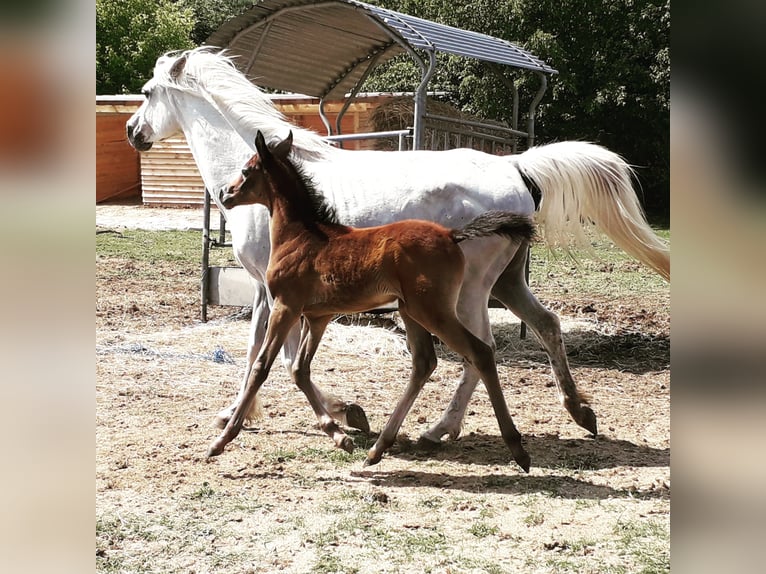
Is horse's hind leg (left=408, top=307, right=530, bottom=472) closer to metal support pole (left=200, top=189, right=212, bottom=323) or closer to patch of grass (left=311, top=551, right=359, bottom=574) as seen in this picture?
patch of grass (left=311, top=551, right=359, bottom=574)

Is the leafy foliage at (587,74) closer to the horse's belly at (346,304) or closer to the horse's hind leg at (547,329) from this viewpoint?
the horse's hind leg at (547,329)

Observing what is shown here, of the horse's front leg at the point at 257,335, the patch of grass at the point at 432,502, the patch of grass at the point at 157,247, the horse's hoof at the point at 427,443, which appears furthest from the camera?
the patch of grass at the point at 157,247

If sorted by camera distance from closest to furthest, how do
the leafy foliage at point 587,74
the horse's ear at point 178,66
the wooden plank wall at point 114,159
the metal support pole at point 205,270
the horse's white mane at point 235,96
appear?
1. the horse's white mane at point 235,96
2. the horse's ear at point 178,66
3. the metal support pole at point 205,270
4. the leafy foliage at point 587,74
5. the wooden plank wall at point 114,159

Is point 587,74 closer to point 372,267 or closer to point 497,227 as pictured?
point 497,227

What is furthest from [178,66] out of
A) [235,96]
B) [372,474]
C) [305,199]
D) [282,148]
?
[372,474]

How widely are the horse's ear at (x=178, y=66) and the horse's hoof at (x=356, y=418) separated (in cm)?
283

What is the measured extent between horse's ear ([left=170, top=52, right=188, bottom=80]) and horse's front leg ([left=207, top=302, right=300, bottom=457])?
97.2 inches

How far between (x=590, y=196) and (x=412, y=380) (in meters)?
1.76

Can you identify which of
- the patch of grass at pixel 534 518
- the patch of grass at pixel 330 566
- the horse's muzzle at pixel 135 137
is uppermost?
the horse's muzzle at pixel 135 137

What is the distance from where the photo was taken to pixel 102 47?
25.2 m

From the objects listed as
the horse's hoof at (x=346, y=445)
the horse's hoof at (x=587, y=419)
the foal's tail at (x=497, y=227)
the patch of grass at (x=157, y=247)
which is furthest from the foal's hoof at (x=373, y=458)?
the patch of grass at (x=157, y=247)

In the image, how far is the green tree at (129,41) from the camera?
81.9 ft
